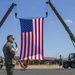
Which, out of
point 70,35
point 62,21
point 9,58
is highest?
point 62,21

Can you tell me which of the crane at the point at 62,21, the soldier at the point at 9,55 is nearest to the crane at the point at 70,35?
the crane at the point at 62,21

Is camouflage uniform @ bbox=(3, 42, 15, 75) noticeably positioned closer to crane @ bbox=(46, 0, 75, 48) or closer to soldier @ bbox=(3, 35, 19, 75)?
soldier @ bbox=(3, 35, 19, 75)

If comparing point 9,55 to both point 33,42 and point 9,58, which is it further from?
point 33,42

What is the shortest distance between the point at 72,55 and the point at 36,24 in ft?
56.8

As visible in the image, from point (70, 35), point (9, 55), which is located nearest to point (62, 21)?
point (70, 35)

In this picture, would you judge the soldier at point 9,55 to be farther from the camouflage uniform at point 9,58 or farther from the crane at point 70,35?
the crane at point 70,35

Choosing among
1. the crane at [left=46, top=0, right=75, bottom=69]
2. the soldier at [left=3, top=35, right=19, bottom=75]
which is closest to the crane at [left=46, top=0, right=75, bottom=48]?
the crane at [left=46, top=0, right=75, bottom=69]

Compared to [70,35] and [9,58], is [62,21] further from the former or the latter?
[9,58]

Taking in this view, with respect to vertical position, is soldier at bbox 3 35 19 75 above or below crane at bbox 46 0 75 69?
below

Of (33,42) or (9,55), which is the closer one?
(9,55)

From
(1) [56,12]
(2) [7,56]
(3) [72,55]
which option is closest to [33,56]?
(1) [56,12]

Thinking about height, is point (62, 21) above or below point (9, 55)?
above

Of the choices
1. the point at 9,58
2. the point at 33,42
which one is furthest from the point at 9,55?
the point at 33,42

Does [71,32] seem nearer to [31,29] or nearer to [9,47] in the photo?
[31,29]
